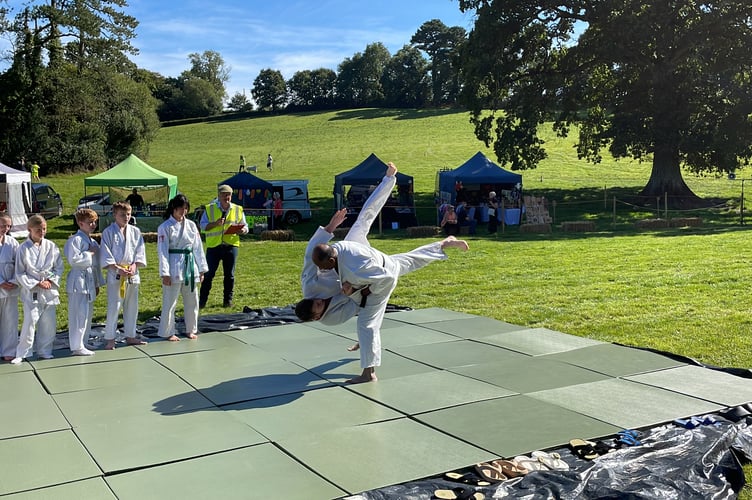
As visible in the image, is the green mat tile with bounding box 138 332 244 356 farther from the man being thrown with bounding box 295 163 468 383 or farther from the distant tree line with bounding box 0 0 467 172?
the distant tree line with bounding box 0 0 467 172

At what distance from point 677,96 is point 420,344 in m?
21.9

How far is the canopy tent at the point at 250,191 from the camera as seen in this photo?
23.2m

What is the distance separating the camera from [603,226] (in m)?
21.8

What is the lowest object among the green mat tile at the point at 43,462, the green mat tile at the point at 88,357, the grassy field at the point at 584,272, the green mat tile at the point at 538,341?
the green mat tile at the point at 43,462

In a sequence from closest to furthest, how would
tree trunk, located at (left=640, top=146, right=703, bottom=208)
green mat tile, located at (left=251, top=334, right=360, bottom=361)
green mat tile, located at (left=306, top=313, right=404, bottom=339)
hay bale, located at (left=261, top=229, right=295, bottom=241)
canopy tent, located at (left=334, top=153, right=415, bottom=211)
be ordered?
green mat tile, located at (left=251, top=334, right=360, bottom=361)
green mat tile, located at (left=306, top=313, right=404, bottom=339)
hay bale, located at (left=261, top=229, right=295, bottom=241)
canopy tent, located at (left=334, top=153, right=415, bottom=211)
tree trunk, located at (left=640, top=146, right=703, bottom=208)

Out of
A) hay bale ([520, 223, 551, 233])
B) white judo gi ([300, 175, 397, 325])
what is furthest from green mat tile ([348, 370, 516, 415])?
hay bale ([520, 223, 551, 233])

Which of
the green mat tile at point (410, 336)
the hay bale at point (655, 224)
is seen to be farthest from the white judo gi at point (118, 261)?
the hay bale at point (655, 224)

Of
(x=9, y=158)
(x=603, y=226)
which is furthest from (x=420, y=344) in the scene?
(x=9, y=158)

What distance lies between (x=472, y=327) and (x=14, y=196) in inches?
692

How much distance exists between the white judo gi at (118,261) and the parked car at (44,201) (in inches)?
714

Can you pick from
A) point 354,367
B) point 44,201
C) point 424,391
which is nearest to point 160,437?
point 424,391

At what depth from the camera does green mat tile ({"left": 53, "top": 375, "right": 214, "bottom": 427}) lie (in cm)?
530

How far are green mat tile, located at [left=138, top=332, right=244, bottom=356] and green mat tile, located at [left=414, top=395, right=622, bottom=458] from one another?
3.10 metres

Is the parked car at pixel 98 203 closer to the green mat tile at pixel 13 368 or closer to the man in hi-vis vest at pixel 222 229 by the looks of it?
the man in hi-vis vest at pixel 222 229
